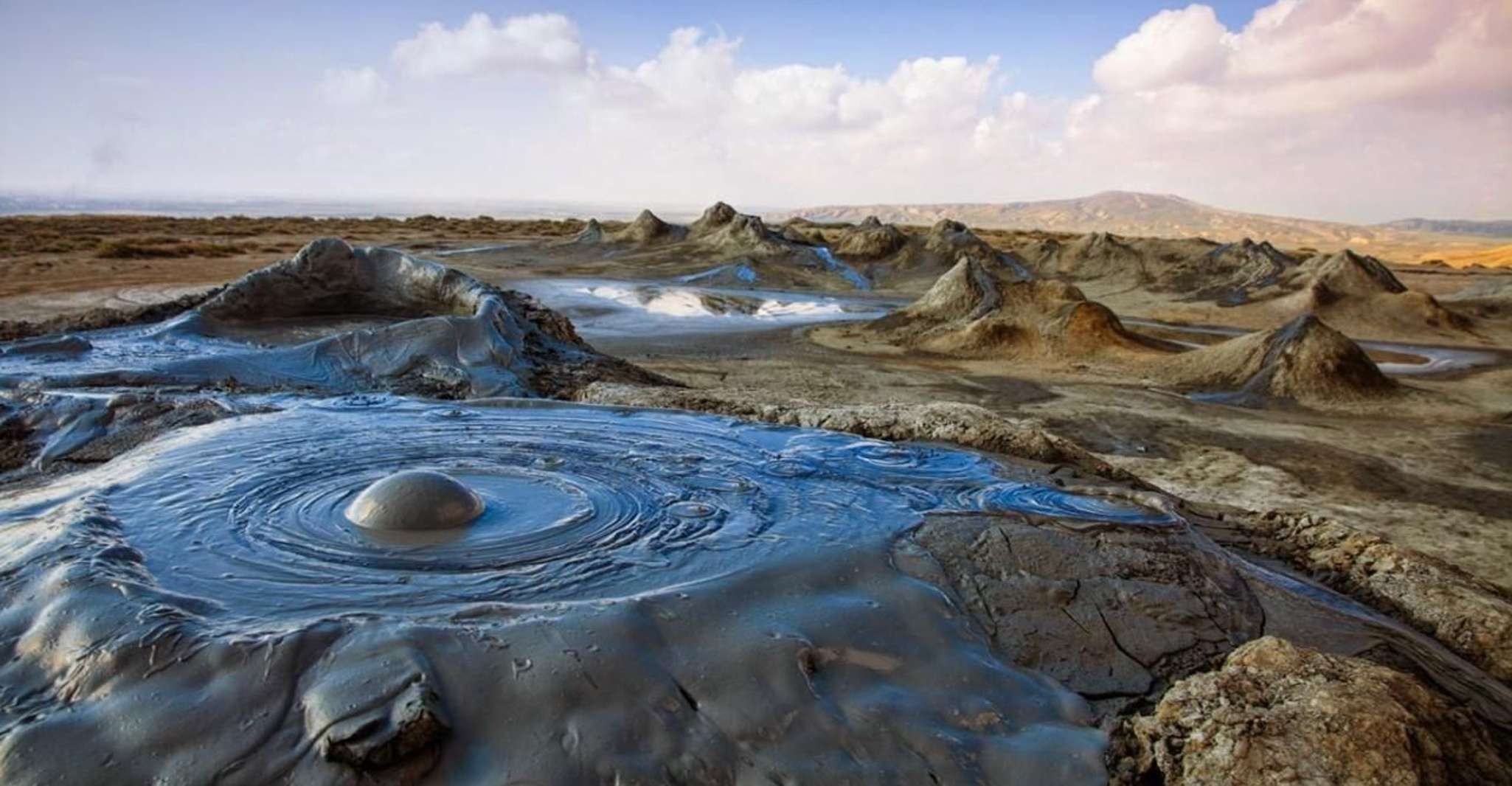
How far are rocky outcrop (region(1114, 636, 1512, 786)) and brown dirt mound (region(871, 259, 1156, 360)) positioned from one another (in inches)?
422

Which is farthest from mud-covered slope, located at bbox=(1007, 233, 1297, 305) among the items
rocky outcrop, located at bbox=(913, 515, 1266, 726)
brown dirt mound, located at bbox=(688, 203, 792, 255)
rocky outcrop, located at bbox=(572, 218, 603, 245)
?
rocky outcrop, located at bbox=(913, 515, 1266, 726)

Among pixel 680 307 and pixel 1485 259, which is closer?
pixel 680 307

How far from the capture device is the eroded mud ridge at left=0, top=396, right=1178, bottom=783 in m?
2.13

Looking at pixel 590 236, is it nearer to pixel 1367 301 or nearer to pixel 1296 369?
pixel 1367 301

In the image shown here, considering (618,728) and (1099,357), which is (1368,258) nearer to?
(1099,357)

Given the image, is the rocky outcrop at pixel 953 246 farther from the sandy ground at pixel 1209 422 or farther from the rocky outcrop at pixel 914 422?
the rocky outcrop at pixel 914 422

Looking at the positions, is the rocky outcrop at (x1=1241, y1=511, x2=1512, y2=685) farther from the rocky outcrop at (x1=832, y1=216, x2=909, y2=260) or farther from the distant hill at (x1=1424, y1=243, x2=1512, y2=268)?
the distant hill at (x1=1424, y1=243, x2=1512, y2=268)

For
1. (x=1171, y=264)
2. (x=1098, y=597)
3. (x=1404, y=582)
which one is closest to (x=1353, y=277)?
(x=1171, y=264)

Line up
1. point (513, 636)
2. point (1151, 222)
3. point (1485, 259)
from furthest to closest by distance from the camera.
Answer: point (1151, 222) → point (1485, 259) → point (513, 636)

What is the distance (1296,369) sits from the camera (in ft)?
34.9

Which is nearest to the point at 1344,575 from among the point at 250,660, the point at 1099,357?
the point at 250,660

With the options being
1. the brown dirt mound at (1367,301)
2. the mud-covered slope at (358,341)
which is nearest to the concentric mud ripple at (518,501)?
the mud-covered slope at (358,341)

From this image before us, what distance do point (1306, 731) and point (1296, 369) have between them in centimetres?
981

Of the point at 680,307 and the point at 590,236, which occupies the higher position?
the point at 590,236
